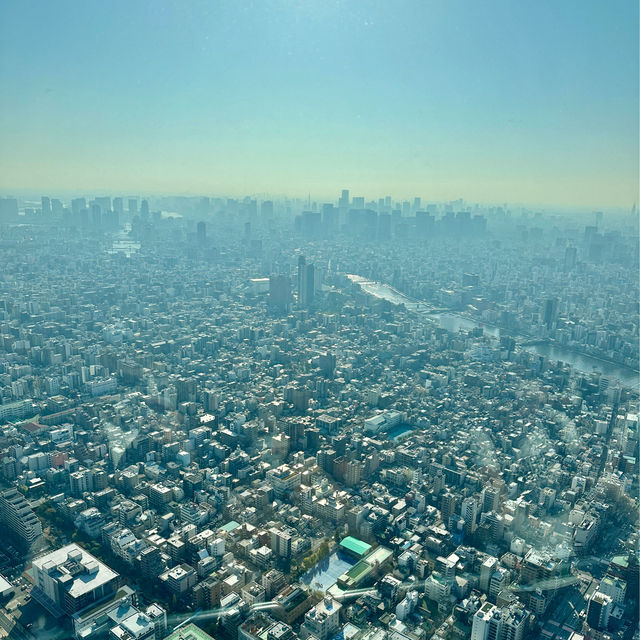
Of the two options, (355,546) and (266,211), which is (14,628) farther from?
(266,211)

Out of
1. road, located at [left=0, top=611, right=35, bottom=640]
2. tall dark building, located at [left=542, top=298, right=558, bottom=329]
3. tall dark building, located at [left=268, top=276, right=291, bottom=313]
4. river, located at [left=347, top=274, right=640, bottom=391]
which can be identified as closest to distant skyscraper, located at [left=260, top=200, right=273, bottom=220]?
river, located at [left=347, top=274, right=640, bottom=391]

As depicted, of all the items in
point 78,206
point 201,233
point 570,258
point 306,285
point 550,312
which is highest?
point 78,206

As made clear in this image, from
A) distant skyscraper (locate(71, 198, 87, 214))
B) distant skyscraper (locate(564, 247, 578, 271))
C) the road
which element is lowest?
the road

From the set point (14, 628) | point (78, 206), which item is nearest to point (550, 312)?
point (14, 628)

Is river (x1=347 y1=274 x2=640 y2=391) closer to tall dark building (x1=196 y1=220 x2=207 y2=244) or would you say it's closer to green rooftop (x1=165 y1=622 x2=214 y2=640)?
tall dark building (x1=196 y1=220 x2=207 y2=244)

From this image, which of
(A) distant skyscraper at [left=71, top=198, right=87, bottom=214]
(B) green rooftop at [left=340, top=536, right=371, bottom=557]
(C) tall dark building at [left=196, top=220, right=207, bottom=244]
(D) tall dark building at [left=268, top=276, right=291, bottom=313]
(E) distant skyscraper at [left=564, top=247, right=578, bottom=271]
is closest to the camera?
(B) green rooftop at [left=340, top=536, right=371, bottom=557]

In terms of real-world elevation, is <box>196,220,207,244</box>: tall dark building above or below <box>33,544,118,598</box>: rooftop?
above
